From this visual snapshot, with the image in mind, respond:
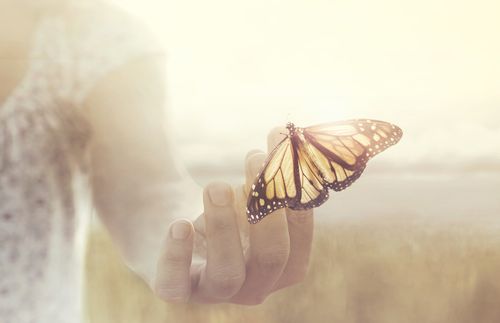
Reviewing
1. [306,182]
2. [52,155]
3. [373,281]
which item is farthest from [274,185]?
[52,155]

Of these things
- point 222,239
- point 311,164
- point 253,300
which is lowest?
point 253,300

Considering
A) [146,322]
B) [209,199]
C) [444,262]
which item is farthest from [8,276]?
[444,262]

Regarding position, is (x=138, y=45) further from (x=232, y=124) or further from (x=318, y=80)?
(x=318, y=80)

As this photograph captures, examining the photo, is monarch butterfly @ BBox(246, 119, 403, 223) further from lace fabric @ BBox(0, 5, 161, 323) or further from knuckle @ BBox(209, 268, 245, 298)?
lace fabric @ BBox(0, 5, 161, 323)

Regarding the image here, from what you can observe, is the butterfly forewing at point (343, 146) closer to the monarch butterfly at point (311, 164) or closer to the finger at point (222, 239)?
the monarch butterfly at point (311, 164)

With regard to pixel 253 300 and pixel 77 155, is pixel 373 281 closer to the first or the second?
pixel 253 300

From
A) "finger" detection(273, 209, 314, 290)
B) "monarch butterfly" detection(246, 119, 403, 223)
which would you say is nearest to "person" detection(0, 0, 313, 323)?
"finger" detection(273, 209, 314, 290)
